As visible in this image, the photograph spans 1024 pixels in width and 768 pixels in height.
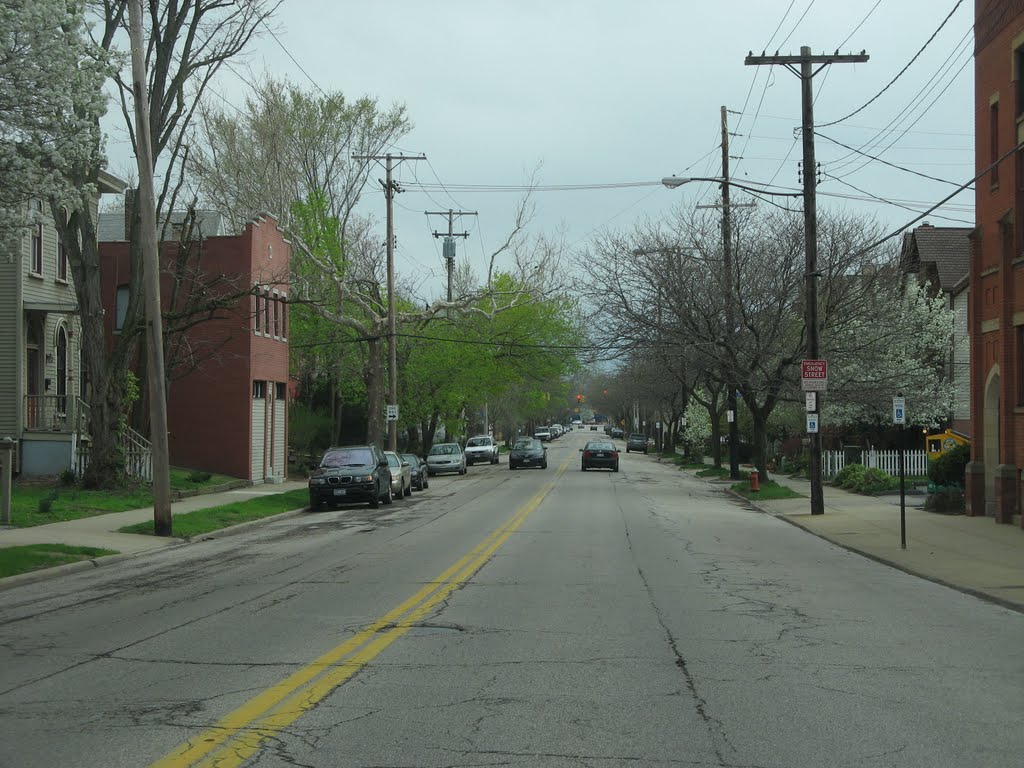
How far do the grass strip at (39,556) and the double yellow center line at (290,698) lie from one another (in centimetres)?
622

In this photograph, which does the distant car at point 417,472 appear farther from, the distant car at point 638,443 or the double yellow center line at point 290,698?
the distant car at point 638,443

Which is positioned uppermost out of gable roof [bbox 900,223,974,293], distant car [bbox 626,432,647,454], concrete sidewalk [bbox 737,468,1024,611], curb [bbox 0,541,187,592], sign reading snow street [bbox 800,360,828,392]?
gable roof [bbox 900,223,974,293]

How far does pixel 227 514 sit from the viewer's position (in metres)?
23.7

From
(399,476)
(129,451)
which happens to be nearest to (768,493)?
(399,476)

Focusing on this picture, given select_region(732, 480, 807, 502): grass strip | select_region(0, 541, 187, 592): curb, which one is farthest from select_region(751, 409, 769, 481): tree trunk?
select_region(0, 541, 187, 592): curb

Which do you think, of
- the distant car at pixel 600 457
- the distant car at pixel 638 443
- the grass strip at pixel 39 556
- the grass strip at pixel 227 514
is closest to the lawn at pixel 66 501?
the grass strip at pixel 227 514

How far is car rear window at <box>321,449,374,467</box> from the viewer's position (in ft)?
93.1

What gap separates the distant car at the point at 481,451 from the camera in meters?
59.6

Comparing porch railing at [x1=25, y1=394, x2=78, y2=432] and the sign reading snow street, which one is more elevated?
the sign reading snow street

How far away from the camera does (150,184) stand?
1905cm

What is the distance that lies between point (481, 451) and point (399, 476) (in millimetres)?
28161

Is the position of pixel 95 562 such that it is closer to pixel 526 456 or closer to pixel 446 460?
pixel 446 460

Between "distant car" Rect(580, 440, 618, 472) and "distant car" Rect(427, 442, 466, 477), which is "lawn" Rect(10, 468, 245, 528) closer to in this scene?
"distant car" Rect(427, 442, 466, 477)

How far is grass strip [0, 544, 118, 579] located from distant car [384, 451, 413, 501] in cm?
1432
